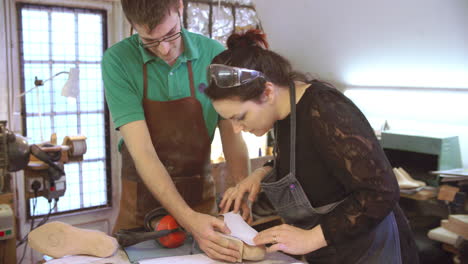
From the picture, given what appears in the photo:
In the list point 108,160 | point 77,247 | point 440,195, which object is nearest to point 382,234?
point 77,247

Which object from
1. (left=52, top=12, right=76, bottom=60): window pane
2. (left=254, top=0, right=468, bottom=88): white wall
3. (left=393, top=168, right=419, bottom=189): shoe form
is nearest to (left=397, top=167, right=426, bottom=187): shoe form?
(left=393, top=168, right=419, bottom=189): shoe form

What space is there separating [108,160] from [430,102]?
2942 millimetres

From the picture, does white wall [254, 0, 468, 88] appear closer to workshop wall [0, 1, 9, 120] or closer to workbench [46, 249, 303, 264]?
workbench [46, 249, 303, 264]

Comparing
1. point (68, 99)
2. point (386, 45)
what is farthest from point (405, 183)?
point (68, 99)

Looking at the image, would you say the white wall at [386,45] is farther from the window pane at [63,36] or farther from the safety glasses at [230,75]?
→ the window pane at [63,36]

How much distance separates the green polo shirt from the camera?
1.62 m

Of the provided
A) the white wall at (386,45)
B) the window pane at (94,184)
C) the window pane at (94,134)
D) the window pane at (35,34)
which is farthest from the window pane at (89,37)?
the white wall at (386,45)

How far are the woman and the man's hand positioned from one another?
0.32 ft

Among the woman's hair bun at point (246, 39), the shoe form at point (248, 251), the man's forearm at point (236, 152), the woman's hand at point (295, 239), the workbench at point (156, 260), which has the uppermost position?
the woman's hair bun at point (246, 39)

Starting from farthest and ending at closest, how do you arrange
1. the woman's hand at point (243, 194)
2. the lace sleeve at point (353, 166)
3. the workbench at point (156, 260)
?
the woman's hand at point (243, 194) → the workbench at point (156, 260) → the lace sleeve at point (353, 166)

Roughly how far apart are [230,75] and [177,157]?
75 centimetres

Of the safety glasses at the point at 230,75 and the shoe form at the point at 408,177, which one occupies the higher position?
the safety glasses at the point at 230,75

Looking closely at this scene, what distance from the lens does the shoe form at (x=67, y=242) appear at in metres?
1.29

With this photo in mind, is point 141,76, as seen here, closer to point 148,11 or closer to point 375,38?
point 148,11
